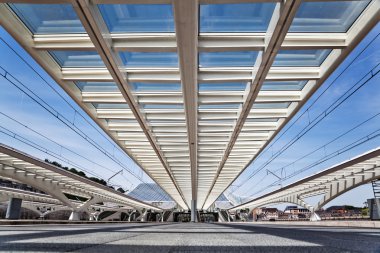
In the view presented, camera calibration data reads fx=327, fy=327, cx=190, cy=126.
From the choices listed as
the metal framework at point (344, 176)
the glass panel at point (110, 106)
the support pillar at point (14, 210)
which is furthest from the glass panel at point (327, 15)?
the support pillar at point (14, 210)

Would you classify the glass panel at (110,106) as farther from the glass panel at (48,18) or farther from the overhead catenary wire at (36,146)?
the glass panel at (48,18)

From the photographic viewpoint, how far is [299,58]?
14.6 m

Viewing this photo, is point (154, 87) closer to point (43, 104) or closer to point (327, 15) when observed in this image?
point (43, 104)

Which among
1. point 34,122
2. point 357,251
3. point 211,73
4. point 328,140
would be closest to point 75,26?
point 211,73

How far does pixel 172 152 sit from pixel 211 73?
1885cm

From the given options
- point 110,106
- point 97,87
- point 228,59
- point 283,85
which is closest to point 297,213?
point 283,85

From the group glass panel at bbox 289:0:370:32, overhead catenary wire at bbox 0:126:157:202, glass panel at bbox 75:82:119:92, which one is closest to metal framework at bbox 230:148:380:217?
glass panel at bbox 289:0:370:32

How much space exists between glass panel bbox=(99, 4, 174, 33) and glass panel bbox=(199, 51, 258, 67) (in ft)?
9.29

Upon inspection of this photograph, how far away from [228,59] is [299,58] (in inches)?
125

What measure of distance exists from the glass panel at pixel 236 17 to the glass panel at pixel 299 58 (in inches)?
114

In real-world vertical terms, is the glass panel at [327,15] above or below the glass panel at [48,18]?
above

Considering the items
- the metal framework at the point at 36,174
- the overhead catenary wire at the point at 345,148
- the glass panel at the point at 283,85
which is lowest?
the metal framework at the point at 36,174

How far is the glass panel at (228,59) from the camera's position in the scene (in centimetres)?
1413

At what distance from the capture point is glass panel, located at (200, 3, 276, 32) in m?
11.0
